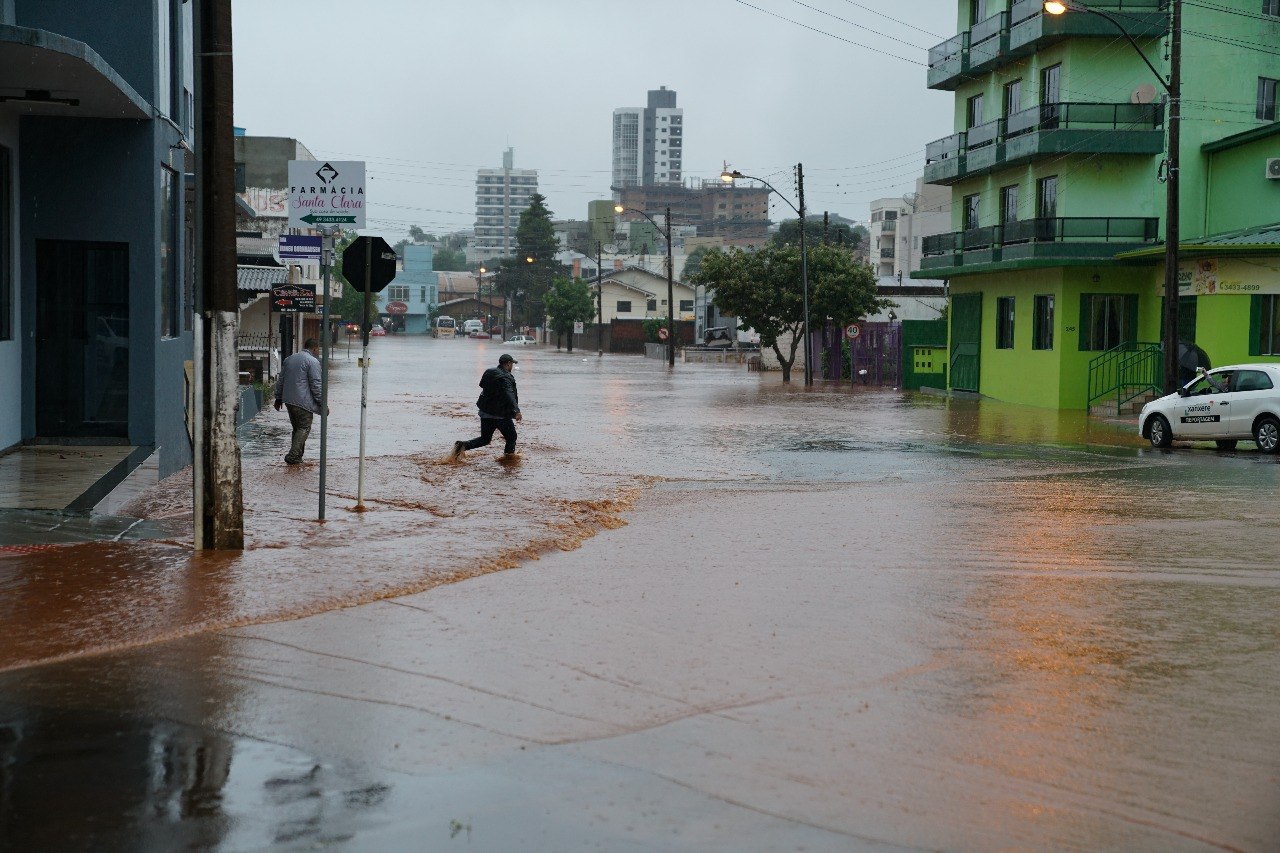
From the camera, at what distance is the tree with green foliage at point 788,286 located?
179 ft

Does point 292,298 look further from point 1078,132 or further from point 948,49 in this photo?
point 948,49

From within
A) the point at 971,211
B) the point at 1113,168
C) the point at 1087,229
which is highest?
the point at 1113,168

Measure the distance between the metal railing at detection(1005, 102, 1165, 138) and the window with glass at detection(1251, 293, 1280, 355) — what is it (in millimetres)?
8304

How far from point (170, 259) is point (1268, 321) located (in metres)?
24.6

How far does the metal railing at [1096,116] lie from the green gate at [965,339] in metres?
7.44

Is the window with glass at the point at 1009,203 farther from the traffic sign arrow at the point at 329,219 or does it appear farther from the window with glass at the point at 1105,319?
the traffic sign arrow at the point at 329,219

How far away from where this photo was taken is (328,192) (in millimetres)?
13516

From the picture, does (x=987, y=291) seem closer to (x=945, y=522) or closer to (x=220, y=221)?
(x=945, y=522)

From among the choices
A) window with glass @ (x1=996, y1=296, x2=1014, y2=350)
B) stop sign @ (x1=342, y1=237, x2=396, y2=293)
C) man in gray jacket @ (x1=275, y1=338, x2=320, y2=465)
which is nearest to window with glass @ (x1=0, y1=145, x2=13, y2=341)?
man in gray jacket @ (x1=275, y1=338, x2=320, y2=465)

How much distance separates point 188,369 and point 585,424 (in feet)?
50.1

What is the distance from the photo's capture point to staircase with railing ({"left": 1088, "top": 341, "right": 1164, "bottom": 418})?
3506 centimetres

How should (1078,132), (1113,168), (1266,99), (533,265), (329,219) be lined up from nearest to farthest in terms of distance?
(329,219)
(1078,132)
(1113,168)
(1266,99)
(533,265)

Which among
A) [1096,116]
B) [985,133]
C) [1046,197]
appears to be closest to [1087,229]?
[1046,197]

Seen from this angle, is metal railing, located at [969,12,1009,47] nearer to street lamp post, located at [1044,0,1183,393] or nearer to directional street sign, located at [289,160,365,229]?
street lamp post, located at [1044,0,1183,393]
